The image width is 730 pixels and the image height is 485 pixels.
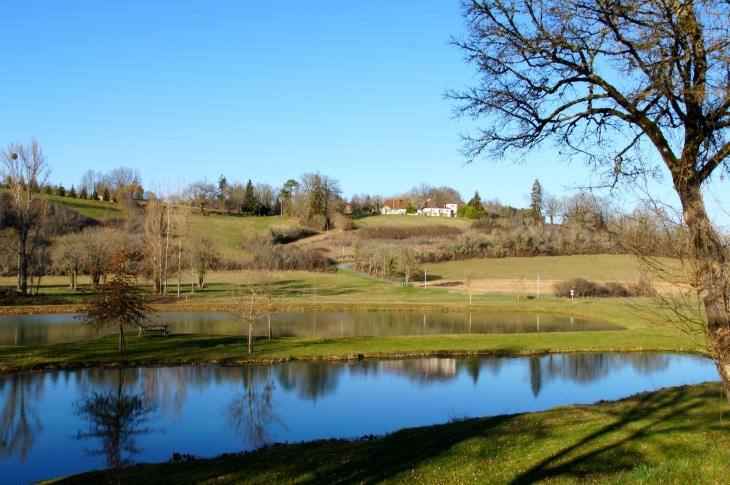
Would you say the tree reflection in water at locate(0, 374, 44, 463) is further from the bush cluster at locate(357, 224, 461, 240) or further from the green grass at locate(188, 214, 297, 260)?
the bush cluster at locate(357, 224, 461, 240)

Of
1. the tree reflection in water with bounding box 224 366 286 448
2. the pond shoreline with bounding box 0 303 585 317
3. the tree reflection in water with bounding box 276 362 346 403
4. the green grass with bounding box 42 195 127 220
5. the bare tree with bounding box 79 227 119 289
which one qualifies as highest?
A: the green grass with bounding box 42 195 127 220

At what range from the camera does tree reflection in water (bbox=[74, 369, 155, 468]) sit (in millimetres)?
12755

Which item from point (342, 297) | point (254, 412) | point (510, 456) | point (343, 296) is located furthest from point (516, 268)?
point (510, 456)

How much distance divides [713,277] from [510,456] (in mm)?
5093

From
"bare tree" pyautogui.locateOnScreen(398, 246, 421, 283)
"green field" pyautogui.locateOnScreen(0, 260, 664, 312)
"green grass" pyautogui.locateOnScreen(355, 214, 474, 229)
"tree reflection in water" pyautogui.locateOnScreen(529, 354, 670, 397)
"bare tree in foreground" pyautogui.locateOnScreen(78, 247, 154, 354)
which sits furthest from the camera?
"green grass" pyautogui.locateOnScreen(355, 214, 474, 229)

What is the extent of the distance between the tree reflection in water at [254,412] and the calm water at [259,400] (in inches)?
1.3

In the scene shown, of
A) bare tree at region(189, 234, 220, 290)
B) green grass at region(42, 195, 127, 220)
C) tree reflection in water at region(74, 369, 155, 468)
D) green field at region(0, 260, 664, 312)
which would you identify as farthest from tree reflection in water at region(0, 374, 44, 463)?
green grass at region(42, 195, 127, 220)

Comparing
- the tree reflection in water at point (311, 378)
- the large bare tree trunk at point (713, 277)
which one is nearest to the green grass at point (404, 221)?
the tree reflection in water at point (311, 378)

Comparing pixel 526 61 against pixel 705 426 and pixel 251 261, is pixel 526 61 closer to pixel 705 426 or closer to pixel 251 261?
pixel 705 426

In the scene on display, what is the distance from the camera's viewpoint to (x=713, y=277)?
5445 millimetres

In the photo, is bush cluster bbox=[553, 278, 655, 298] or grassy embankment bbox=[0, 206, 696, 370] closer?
grassy embankment bbox=[0, 206, 696, 370]

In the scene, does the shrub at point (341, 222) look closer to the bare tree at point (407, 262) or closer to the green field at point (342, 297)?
the bare tree at point (407, 262)

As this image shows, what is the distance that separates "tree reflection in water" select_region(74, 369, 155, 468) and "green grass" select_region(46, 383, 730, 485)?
8.56ft

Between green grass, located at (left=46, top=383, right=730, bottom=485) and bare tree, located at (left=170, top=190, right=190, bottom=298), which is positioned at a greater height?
bare tree, located at (left=170, top=190, right=190, bottom=298)
